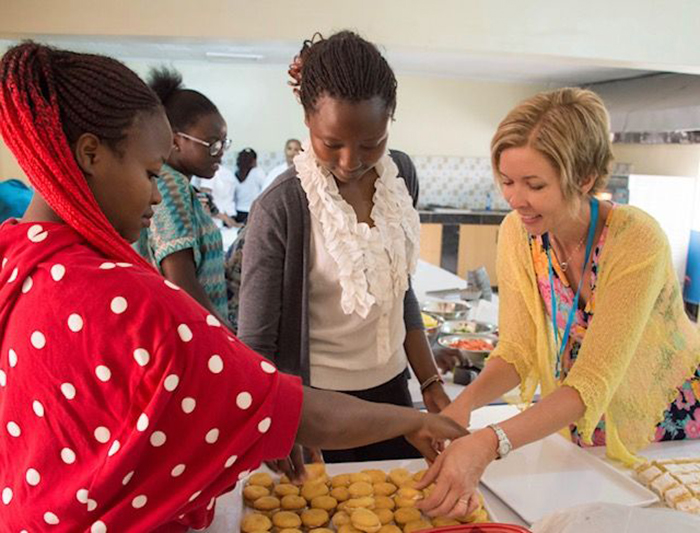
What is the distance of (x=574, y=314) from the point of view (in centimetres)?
139

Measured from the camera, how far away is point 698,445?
1.43 meters

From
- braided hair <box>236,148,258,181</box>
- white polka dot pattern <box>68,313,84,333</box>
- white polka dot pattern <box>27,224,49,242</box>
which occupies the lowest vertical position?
braided hair <box>236,148,258,181</box>

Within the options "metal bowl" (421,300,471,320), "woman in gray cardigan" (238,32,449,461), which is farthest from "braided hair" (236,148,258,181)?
"woman in gray cardigan" (238,32,449,461)

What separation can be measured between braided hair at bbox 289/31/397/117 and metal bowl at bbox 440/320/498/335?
3.91ft

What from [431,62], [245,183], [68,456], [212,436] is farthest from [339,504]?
[245,183]

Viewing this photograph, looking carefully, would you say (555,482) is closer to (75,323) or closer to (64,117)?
(75,323)

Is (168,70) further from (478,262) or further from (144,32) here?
(478,262)

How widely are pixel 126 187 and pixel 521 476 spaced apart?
949 millimetres

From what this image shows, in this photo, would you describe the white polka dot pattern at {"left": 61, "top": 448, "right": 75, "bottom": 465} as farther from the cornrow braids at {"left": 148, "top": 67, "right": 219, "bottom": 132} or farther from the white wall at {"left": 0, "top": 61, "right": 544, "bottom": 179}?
the white wall at {"left": 0, "top": 61, "right": 544, "bottom": 179}

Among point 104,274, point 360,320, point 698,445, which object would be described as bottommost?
point 698,445

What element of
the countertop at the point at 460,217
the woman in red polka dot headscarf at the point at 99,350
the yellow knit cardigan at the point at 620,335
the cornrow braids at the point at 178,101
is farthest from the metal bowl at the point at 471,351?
the countertop at the point at 460,217

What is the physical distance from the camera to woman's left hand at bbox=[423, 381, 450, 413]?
1.58 metres

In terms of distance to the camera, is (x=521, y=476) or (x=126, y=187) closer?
(x=126, y=187)

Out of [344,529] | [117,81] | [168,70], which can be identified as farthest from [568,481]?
[168,70]
